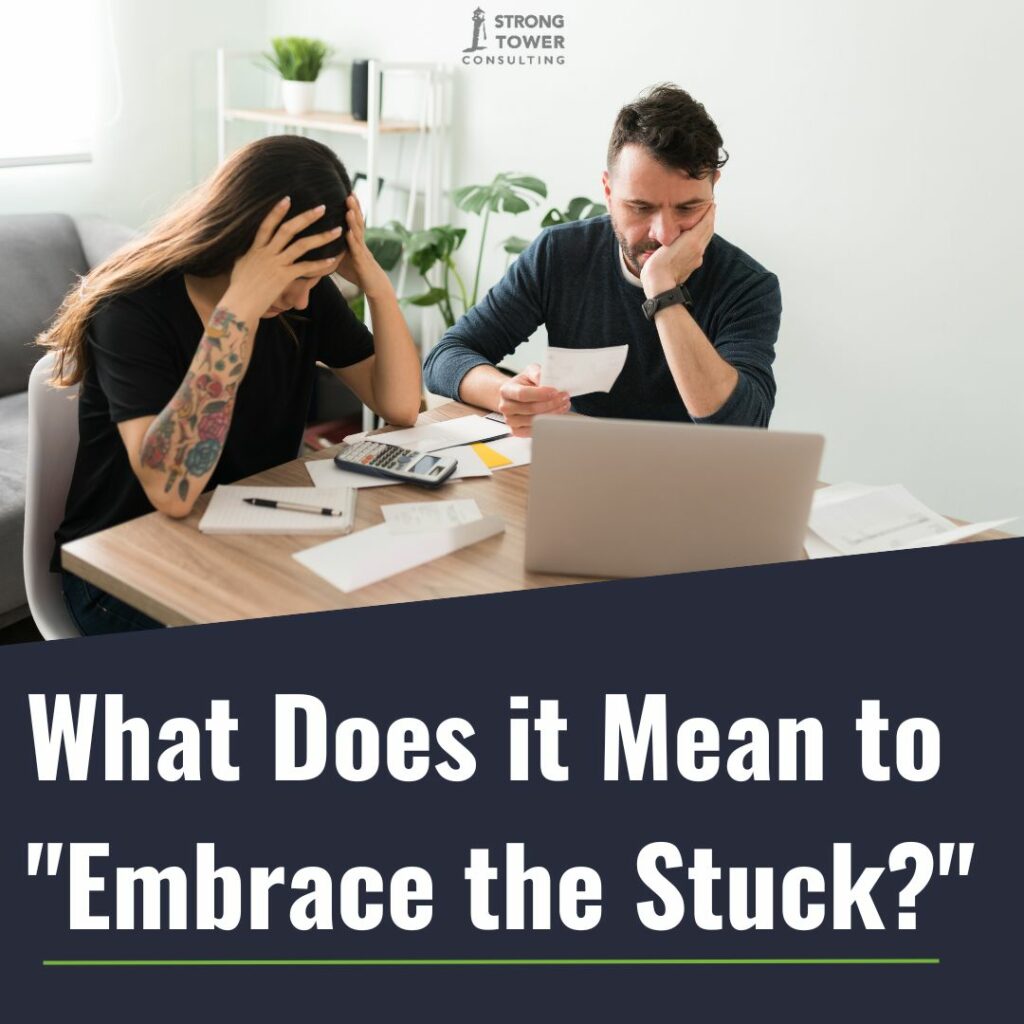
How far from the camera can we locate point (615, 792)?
1146 millimetres

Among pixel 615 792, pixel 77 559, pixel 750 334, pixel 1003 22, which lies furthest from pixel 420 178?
pixel 615 792

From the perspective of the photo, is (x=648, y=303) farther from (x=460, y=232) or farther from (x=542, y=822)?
(x=460, y=232)

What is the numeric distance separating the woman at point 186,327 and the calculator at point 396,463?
186mm

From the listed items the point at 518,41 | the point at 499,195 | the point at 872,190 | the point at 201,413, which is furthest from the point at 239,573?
the point at 518,41

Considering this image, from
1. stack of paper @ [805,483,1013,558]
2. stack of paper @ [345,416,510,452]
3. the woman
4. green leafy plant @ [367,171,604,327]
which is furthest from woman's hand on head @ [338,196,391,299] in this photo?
green leafy plant @ [367,171,604,327]

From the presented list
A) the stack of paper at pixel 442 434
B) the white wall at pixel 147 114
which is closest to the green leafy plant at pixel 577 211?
the white wall at pixel 147 114

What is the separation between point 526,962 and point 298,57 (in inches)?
128

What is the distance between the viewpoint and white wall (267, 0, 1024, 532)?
8.71 feet

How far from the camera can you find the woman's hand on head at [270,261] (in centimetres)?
144

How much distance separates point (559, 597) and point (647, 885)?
321 mm

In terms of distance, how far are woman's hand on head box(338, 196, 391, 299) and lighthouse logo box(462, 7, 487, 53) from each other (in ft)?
6.68

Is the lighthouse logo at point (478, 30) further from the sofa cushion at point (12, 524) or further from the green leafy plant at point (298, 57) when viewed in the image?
the sofa cushion at point (12, 524)

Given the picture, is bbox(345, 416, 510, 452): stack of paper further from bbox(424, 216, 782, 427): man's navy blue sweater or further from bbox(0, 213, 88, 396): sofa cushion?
bbox(0, 213, 88, 396): sofa cushion

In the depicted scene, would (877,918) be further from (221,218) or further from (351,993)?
(221,218)
